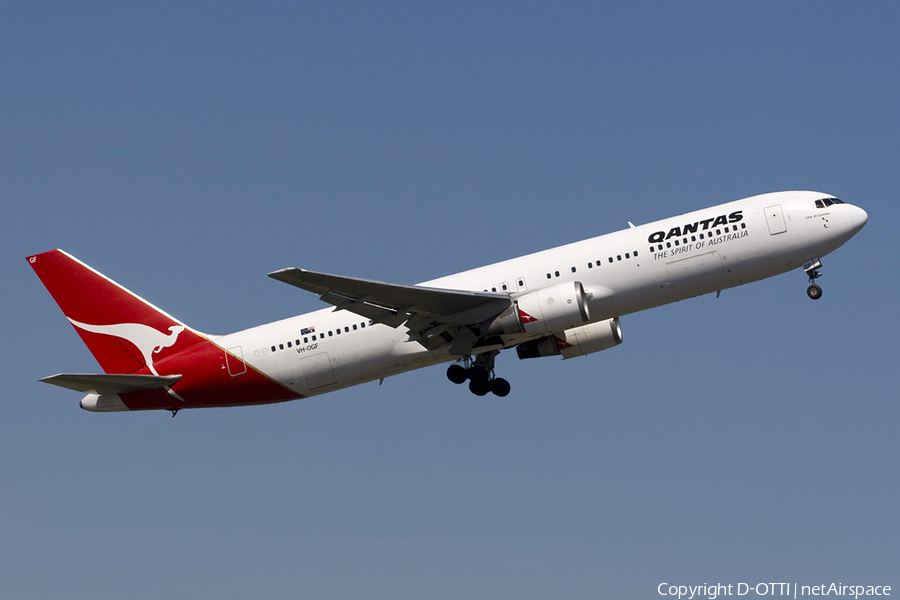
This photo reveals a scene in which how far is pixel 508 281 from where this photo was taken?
39.9 meters

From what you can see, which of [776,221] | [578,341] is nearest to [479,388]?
[578,341]

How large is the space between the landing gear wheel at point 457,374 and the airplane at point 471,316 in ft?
0.14

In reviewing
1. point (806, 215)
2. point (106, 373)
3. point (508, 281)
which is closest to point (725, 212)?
point (806, 215)

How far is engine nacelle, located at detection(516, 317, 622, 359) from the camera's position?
42.9 metres

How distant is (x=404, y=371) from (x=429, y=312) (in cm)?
353

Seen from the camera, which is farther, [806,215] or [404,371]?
[404,371]

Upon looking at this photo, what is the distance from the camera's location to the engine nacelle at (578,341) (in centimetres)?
4291

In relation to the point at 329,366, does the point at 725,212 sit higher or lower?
higher

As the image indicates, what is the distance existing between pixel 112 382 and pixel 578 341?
18694 millimetres

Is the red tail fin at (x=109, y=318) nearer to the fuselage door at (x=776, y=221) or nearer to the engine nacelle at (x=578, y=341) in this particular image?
the engine nacelle at (x=578, y=341)

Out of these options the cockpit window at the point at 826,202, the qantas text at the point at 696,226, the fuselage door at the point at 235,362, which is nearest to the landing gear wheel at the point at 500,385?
the qantas text at the point at 696,226

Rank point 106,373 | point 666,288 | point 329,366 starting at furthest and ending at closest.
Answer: point 106,373 < point 329,366 < point 666,288

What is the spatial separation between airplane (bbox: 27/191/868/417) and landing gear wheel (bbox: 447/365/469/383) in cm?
4

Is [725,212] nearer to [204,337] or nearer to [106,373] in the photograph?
[204,337]
